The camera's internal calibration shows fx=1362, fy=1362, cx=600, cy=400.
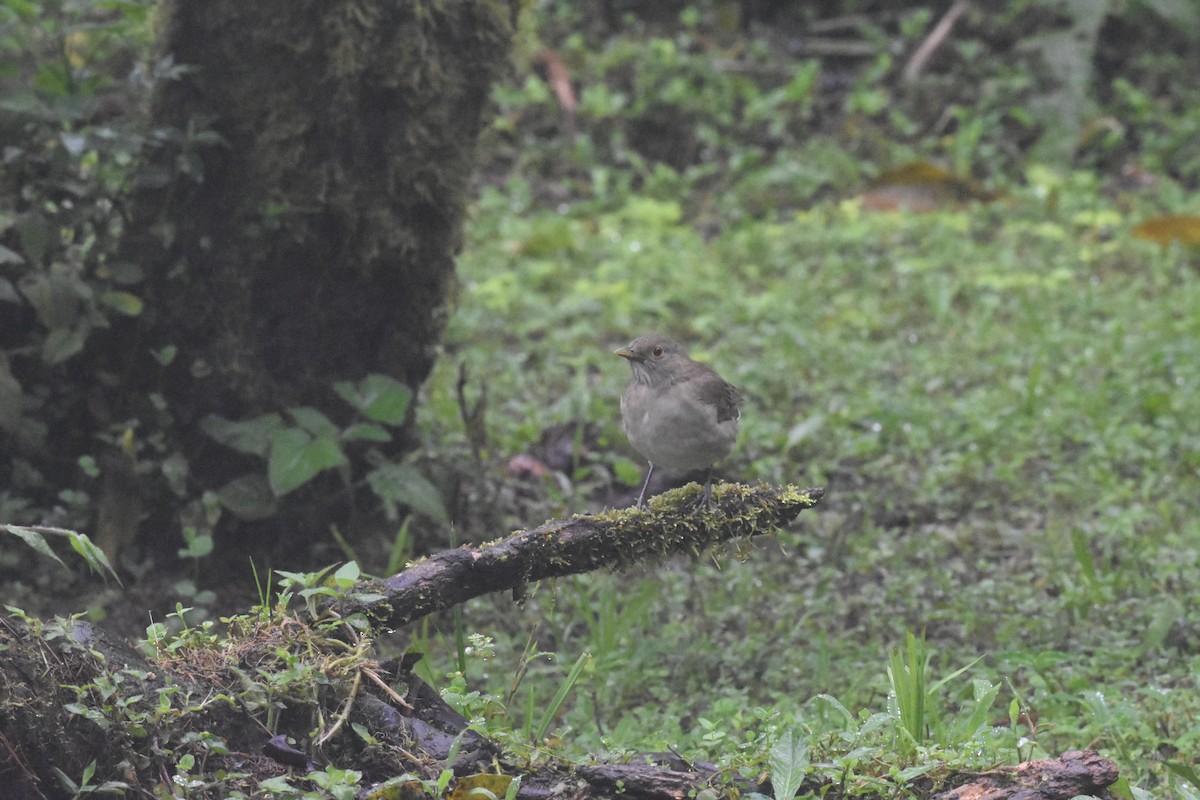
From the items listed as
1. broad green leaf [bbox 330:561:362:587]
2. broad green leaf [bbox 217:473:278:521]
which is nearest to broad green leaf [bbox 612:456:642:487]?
broad green leaf [bbox 217:473:278:521]

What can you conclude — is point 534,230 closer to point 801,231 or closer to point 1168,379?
point 801,231

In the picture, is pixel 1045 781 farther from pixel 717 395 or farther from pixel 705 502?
pixel 717 395

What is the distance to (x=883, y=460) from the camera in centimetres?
617

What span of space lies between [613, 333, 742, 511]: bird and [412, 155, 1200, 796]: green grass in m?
0.37

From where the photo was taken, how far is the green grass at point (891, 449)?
441 cm

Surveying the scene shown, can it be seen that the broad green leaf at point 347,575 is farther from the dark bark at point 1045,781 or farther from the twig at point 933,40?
the twig at point 933,40

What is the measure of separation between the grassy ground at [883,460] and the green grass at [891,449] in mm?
17

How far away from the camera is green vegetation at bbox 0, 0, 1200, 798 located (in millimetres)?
4176

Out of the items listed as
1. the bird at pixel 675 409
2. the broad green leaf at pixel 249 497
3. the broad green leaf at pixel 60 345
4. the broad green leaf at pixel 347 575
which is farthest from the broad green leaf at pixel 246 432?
the broad green leaf at pixel 347 575

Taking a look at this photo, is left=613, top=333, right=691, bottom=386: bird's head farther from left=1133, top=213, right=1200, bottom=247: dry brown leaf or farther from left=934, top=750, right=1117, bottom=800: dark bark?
left=1133, top=213, right=1200, bottom=247: dry brown leaf

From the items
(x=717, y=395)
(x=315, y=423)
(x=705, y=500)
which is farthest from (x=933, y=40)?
(x=705, y=500)

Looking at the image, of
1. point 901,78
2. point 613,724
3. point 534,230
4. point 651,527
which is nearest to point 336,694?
point 651,527

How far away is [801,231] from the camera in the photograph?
29.2ft

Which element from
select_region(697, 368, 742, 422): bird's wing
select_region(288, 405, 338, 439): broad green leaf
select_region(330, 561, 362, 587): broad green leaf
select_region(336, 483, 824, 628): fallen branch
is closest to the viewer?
select_region(330, 561, 362, 587): broad green leaf
